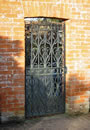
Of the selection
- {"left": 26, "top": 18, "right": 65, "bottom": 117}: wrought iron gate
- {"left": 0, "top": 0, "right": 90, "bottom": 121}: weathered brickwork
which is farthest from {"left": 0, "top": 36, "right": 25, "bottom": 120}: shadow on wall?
{"left": 26, "top": 18, "right": 65, "bottom": 117}: wrought iron gate

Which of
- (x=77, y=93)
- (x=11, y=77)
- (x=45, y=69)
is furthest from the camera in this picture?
→ (x=77, y=93)

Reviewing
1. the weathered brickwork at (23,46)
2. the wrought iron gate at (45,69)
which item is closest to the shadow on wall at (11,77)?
the weathered brickwork at (23,46)

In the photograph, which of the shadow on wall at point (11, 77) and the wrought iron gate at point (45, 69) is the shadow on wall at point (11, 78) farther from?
the wrought iron gate at point (45, 69)

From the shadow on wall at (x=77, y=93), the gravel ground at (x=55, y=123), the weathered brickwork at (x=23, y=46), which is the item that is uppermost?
the weathered brickwork at (x=23, y=46)

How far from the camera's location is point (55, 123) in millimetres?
Answer: 3832

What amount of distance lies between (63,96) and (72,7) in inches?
93.3

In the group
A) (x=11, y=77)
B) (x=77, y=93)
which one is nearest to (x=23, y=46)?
(x=11, y=77)

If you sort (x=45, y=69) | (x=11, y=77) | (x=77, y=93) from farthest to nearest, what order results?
(x=77, y=93) < (x=45, y=69) < (x=11, y=77)

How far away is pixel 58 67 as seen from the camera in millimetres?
4258

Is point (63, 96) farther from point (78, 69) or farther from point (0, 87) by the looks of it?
point (0, 87)

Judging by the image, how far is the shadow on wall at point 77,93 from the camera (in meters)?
4.24

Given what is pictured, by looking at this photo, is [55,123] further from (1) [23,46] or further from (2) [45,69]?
(1) [23,46]

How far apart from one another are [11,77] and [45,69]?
90 cm

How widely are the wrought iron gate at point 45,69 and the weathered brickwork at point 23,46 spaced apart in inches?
8.4
